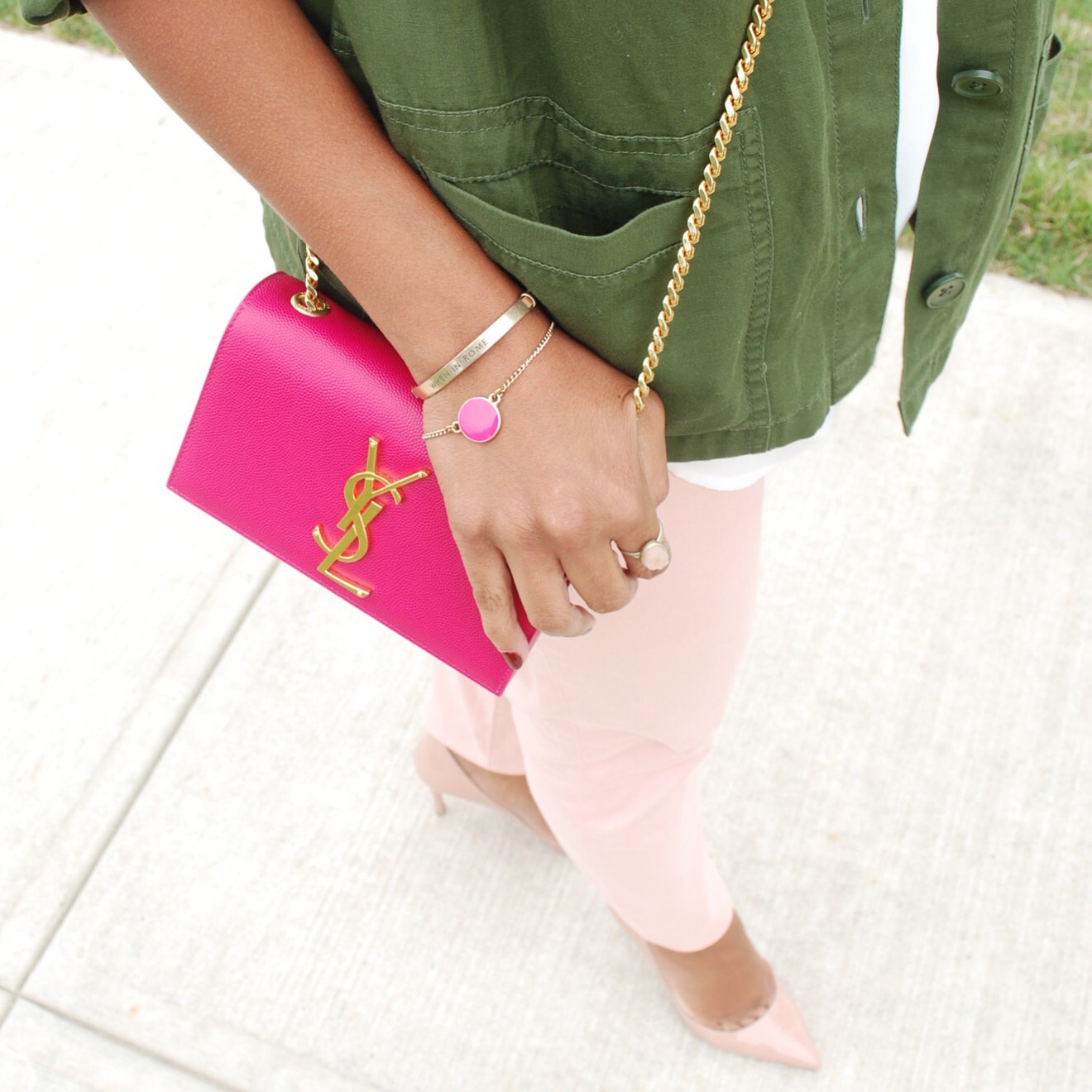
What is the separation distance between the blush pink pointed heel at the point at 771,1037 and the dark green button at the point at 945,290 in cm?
103

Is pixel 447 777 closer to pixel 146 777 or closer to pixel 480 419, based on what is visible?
pixel 146 777

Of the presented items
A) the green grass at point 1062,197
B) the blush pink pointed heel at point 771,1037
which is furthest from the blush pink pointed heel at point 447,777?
the green grass at point 1062,197

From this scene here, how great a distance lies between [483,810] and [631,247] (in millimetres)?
1270

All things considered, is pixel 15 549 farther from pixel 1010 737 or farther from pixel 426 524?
pixel 1010 737

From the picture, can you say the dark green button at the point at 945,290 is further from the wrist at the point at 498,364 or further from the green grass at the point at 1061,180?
the green grass at the point at 1061,180

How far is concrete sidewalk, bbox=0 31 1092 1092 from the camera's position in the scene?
5.27 ft

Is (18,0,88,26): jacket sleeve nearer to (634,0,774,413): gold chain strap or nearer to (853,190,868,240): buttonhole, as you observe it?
(634,0,774,413): gold chain strap

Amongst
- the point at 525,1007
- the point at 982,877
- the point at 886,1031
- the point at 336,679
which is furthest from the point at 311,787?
the point at 982,877

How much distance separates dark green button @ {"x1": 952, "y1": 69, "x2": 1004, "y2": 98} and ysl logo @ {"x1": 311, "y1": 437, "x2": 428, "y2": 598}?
20.7 inches

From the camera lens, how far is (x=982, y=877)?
68.1 inches

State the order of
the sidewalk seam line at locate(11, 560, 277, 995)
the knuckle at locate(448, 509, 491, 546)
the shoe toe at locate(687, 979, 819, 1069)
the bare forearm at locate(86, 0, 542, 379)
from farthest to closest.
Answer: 1. the sidewalk seam line at locate(11, 560, 277, 995)
2. the shoe toe at locate(687, 979, 819, 1069)
3. the knuckle at locate(448, 509, 491, 546)
4. the bare forearm at locate(86, 0, 542, 379)

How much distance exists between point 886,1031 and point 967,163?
48.7 inches

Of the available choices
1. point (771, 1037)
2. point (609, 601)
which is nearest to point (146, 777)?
point (771, 1037)

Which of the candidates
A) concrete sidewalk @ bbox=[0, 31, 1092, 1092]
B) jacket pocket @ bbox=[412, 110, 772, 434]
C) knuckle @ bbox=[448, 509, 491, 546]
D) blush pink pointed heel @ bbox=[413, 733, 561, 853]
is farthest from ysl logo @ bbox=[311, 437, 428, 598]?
concrete sidewalk @ bbox=[0, 31, 1092, 1092]
